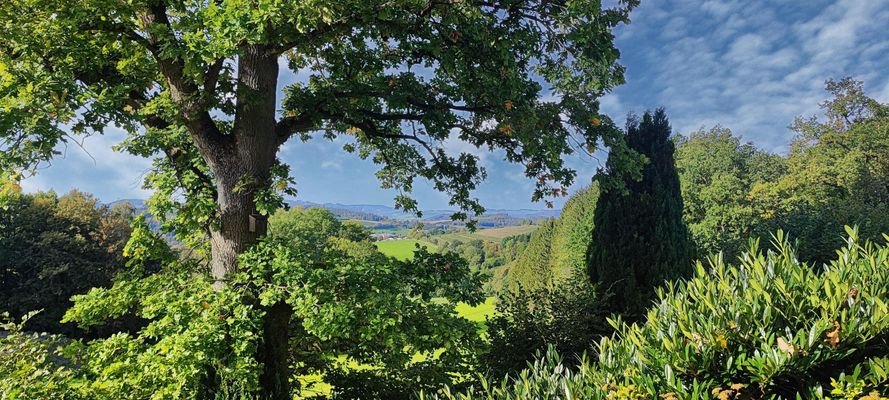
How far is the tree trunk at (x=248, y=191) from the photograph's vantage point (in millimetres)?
5219

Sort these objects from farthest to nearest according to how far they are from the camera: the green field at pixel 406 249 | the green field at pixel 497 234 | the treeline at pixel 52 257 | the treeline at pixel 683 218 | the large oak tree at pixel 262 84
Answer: the green field at pixel 497 234 → the treeline at pixel 52 257 → the treeline at pixel 683 218 → the green field at pixel 406 249 → the large oak tree at pixel 262 84

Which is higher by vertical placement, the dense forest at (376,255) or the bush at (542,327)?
the dense forest at (376,255)

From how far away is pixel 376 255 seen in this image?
6.01 metres

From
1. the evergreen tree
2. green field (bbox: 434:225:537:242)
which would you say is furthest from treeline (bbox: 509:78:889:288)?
green field (bbox: 434:225:537:242)

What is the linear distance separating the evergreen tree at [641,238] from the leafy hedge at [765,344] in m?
5.35

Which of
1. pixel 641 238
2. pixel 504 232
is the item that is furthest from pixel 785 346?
pixel 504 232

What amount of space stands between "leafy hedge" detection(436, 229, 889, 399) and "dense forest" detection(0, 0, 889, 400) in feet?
0.04

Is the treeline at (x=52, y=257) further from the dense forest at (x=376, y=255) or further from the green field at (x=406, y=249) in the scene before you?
the dense forest at (x=376, y=255)

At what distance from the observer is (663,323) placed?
2.67 meters

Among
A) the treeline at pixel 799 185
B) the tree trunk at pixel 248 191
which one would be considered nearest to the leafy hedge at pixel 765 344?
the tree trunk at pixel 248 191

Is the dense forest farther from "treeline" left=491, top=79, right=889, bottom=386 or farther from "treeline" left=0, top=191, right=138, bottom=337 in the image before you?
"treeline" left=0, top=191, right=138, bottom=337

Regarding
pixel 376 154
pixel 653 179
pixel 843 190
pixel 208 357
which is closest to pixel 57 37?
pixel 208 357

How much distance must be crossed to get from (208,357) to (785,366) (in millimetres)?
4232

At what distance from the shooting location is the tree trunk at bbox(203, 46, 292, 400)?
522 cm
